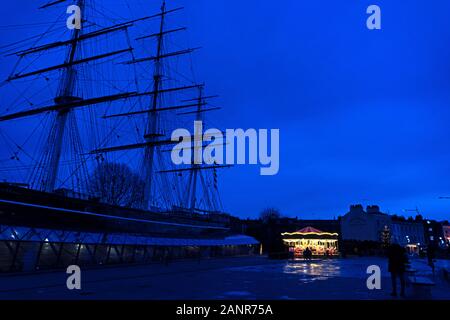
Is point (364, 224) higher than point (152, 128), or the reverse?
point (152, 128)

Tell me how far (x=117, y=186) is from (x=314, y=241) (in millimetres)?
32059

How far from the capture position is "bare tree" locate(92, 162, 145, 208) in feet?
186

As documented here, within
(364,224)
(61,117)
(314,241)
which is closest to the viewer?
(61,117)

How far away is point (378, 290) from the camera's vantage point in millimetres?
16016

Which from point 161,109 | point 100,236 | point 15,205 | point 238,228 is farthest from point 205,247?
point 238,228

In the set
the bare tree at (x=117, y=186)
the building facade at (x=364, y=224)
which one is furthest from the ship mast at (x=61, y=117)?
the building facade at (x=364, y=224)

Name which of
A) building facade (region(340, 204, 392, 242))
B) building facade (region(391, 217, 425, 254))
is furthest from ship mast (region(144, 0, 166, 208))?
building facade (region(391, 217, 425, 254))

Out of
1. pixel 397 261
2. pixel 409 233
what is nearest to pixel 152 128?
pixel 397 261

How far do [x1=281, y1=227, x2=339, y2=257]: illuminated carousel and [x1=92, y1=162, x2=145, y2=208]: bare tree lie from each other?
970 inches

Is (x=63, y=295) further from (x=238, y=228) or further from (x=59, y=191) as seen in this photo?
(x=238, y=228)

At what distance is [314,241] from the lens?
62.8 m

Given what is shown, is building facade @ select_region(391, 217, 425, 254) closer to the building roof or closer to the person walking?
the building roof

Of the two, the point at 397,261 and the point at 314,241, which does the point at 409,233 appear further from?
the point at 397,261

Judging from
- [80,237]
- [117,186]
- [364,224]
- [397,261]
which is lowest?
[397,261]
